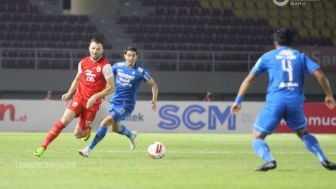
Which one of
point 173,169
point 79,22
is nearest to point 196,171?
point 173,169

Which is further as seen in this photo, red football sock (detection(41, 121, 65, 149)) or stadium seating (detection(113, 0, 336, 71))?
stadium seating (detection(113, 0, 336, 71))

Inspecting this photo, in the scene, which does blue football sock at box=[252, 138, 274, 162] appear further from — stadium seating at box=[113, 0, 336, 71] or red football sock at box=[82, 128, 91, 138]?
stadium seating at box=[113, 0, 336, 71]

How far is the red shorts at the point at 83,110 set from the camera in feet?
46.7

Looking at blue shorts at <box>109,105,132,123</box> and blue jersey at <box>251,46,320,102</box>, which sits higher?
blue jersey at <box>251,46,320,102</box>

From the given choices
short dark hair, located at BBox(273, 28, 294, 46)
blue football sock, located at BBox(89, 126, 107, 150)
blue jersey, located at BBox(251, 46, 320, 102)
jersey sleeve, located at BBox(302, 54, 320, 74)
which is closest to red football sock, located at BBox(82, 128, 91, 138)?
blue football sock, located at BBox(89, 126, 107, 150)

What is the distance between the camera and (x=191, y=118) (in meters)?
30.0

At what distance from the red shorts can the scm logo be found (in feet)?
50.0

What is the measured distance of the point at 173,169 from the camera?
11805 millimetres

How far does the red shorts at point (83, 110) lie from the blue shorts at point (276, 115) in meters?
4.08

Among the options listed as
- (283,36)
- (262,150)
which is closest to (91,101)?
(262,150)

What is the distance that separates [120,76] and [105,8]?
2145cm

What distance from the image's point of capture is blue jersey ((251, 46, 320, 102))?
11.0 metres

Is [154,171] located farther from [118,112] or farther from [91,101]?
[118,112]

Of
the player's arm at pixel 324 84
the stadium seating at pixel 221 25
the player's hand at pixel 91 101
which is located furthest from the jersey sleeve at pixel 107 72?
the stadium seating at pixel 221 25
